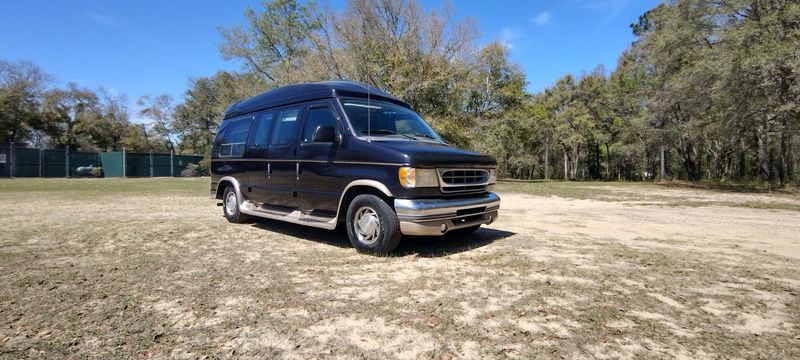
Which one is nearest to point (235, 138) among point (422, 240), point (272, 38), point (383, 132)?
point (383, 132)

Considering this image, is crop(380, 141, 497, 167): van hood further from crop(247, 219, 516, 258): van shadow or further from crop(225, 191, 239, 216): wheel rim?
crop(225, 191, 239, 216): wheel rim

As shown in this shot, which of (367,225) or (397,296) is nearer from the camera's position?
(397,296)

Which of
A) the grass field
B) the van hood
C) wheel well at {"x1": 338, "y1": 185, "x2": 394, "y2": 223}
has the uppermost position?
the van hood

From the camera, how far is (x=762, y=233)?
6984 mm

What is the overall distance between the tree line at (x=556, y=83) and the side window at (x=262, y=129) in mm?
15465

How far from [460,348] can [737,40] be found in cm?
2247

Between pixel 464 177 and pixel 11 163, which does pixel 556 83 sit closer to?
pixel 464 177

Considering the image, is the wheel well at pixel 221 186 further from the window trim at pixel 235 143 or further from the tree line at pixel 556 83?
the tree line at pixel 556 83

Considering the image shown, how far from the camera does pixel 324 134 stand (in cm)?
525

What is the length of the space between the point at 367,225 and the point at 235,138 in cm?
397

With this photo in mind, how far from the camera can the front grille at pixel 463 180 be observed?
4969 mm

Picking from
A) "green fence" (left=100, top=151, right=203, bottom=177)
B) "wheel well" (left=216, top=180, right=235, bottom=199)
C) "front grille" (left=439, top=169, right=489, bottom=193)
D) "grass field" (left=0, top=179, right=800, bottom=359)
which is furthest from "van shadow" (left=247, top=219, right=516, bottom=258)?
"green fence" (left=100, top=151, right=203, bottom=177)

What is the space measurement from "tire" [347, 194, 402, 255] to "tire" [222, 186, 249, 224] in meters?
3.27

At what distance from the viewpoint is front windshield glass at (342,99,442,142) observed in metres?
5.44
